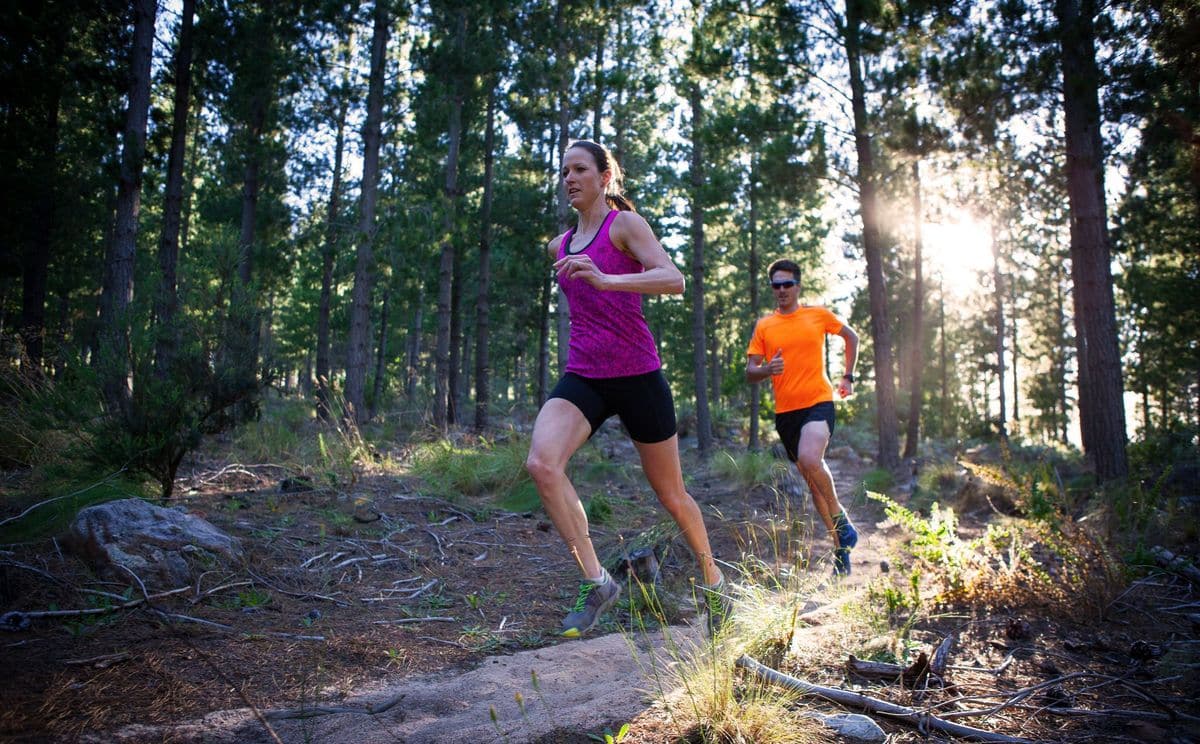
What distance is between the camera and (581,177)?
3.38 metres

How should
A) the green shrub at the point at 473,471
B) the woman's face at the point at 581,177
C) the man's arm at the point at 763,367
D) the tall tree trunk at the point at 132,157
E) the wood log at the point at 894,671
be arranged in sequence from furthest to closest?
the tall tree trunk at the point at 132,157 → the green shrub at the point at 473,471 → the man's arm at the point at 763,367 → the woman's face at the point at 581,177 → the wood log at the point at 894,671

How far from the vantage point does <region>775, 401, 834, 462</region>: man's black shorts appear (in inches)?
191

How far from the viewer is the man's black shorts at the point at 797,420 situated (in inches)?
191

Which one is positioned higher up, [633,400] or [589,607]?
[633,400]

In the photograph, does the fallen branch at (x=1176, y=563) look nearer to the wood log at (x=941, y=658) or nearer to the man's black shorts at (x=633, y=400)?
the wood log at (x=941, y=658)

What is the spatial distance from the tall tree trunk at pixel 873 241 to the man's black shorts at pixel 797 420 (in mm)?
7150

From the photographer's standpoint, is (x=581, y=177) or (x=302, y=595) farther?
(x=302, y=595)

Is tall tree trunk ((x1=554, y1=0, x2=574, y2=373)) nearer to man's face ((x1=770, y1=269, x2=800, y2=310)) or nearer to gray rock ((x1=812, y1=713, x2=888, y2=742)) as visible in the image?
man's face ((x1=770, y1=269, x2=800, y2=310))

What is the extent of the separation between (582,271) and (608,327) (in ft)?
1.26

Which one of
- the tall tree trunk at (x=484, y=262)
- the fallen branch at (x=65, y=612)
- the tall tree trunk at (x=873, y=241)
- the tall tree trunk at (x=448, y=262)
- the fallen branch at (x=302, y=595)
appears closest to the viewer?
the fallen branch at (x=65, y=612)

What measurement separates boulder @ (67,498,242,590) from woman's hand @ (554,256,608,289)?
240cm

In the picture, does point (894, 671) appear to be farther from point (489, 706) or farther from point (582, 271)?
point (582, 271)

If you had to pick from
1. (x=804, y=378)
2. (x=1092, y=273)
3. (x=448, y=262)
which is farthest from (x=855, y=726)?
(x=448, y=262)

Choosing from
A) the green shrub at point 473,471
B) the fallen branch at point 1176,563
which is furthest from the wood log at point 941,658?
the green shrub at point 473,471
